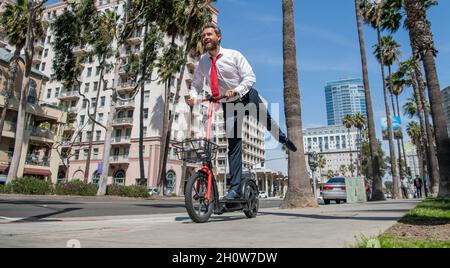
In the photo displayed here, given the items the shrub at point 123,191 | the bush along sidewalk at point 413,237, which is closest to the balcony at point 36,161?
the shrub at point 123,191

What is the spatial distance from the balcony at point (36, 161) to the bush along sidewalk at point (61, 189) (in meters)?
15.8

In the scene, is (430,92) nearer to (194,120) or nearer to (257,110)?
(257,110)

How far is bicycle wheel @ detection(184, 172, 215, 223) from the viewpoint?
363 cm

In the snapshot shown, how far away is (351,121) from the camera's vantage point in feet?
233

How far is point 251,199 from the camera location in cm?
468

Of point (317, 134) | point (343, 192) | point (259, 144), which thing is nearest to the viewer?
point (343, 192)

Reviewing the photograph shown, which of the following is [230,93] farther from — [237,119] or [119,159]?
[119,159]

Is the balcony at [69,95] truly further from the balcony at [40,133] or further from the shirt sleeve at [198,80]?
the shirt sleeve at [198,80]

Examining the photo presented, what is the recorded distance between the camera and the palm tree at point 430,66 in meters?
9.14

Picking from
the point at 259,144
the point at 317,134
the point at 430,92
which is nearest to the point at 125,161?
the point at 430,92

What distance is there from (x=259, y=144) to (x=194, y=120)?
50.1 metres

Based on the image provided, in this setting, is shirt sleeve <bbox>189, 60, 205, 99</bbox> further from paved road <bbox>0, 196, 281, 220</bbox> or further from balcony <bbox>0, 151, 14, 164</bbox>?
balcony <bbox>0, 151, 14, 164</bbox>
